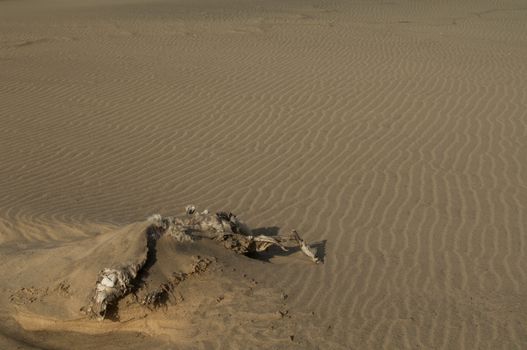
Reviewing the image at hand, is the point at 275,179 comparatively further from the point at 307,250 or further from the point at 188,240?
the point at 188,240

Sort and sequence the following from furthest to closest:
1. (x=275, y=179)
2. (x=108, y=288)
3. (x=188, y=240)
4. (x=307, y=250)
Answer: (x=275, y=179) → (x=307, y=250) → (x=188, y=240) → (x=108, y=288)

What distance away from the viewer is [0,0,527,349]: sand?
Result: 16.2 ft

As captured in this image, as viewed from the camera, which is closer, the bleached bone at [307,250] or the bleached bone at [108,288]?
the bleached bone at [108,288]

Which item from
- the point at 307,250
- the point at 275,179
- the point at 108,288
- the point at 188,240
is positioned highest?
the point at 275,179

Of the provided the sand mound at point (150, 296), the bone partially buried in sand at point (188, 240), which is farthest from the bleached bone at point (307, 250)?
the sand mound at point (150, 296)

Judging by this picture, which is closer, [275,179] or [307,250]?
[307,250]

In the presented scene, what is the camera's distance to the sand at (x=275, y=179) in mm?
4930

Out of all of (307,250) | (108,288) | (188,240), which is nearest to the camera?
(108,288)

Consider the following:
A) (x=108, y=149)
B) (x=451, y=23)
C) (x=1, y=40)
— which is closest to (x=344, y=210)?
(x=108, y=149)

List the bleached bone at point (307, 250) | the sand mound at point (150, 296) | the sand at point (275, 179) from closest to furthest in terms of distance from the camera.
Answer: the sand mound at point (150, 296), the sand at point (275, 179), the bleached bone at point (307, 250)

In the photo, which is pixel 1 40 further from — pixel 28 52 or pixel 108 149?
pixel 108 149

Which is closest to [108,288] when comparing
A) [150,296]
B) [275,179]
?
[150,296]

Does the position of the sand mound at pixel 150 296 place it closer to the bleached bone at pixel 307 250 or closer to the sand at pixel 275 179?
the sand at pixel 275 179

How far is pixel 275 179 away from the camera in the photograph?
8492 millimetres
